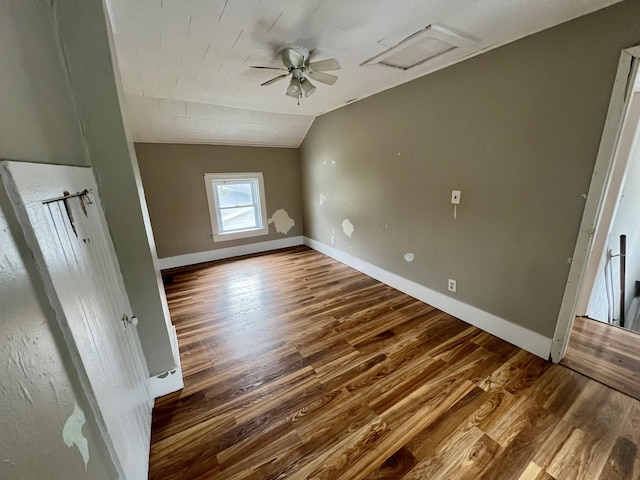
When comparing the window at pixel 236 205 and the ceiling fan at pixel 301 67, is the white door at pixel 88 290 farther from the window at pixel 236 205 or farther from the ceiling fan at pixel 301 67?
the window at pixel 236 205

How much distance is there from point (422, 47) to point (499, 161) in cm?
104

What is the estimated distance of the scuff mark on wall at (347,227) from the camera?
3741mm

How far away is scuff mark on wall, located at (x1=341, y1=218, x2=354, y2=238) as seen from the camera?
12.3 ft

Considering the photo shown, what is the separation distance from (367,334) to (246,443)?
1.24 m

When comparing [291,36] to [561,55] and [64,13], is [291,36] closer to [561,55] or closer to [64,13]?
[64,13]

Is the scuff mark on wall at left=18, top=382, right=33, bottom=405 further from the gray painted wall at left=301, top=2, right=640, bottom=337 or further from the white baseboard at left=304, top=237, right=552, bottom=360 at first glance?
the white baseboard at left=304, top=237, right=552, bottom=360

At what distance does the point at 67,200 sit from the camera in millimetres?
845

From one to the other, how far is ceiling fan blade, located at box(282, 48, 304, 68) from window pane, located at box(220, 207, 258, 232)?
304 cm

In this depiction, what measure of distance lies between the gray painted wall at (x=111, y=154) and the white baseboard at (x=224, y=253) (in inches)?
109

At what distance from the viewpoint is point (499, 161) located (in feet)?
6.44

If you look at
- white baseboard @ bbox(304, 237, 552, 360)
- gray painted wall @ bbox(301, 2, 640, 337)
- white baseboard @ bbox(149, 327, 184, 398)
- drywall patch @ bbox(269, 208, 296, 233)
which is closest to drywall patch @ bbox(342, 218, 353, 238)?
white baseboard @ bbox(304, 237, 552, 360)

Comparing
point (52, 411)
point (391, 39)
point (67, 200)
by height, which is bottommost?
point (52, 411)

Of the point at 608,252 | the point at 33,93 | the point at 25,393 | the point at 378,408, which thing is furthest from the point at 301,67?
the point at 608,252

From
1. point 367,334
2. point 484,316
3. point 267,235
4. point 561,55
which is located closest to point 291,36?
point 561,55
